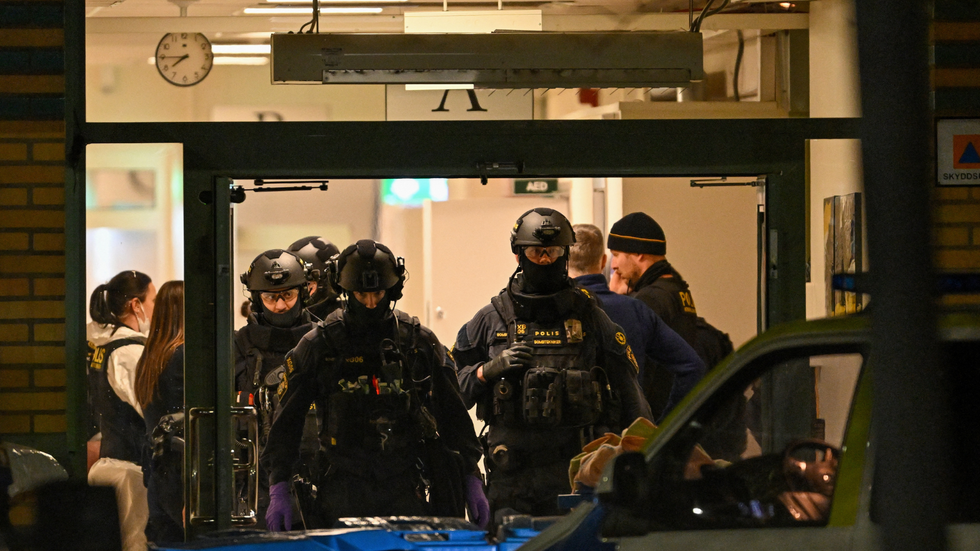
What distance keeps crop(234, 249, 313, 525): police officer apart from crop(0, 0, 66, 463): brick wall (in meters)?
1.65

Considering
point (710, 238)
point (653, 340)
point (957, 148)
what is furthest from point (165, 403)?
point (710, 238)

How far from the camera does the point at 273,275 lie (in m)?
5.47

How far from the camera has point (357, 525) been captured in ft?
9.58

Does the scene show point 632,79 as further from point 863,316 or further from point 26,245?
point 26,245

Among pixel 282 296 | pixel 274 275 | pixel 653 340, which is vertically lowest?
pixel 653 340

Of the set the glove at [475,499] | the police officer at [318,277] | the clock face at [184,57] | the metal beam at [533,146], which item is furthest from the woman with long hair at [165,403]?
the police officer at [318,277]

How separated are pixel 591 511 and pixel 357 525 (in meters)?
0.90

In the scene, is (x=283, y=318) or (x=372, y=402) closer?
(x=372, y=402)

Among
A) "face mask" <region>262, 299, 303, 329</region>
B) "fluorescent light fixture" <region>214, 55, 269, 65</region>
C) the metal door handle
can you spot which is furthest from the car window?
"face mask" <region>262, 299, 303, 329</region>

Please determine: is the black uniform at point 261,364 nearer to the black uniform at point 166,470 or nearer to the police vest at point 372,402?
the police vest at point 372,402

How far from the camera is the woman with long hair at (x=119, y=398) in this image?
12.3 feet

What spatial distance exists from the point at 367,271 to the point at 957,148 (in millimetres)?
2461

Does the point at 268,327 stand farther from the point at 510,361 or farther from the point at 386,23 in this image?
the point at 386,23

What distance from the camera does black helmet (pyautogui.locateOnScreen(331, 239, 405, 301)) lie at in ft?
15.9
